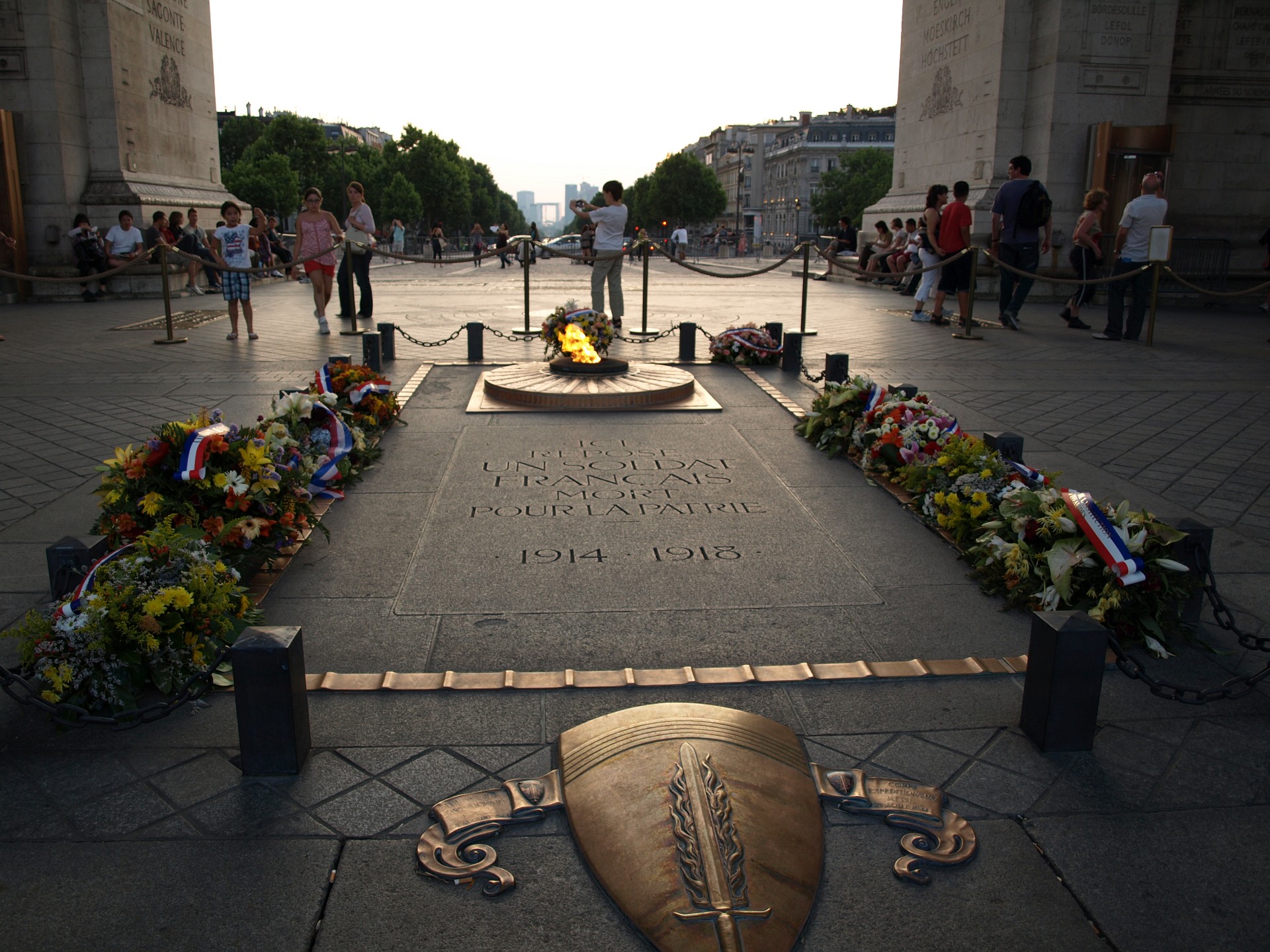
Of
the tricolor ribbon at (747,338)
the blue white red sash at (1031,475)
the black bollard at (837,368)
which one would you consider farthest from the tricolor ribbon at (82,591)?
the tricolor ribbon at (747,338)

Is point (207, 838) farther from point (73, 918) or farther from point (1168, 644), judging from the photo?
point (1168, 644)

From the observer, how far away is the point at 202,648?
3.37 metres

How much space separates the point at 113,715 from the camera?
311cm

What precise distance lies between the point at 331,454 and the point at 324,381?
4.18 feet

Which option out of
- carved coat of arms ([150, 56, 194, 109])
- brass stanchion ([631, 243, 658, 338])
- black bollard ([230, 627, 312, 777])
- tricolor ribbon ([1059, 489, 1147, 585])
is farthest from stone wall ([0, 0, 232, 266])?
tricolor ribbon ([1059, 489, 1147, 585])

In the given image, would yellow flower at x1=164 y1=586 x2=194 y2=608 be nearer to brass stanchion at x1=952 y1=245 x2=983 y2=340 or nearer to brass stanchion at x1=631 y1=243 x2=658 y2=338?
brass stanchion at x1=631 y1=243 x2=658 y2=338

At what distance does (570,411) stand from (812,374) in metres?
3.01

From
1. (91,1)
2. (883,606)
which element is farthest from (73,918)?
(91,1)

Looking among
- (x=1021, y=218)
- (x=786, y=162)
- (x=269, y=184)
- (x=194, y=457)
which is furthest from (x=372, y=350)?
(x=786, y=162)

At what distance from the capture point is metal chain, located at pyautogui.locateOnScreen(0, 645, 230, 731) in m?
2.90

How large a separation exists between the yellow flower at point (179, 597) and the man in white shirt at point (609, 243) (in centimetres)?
932

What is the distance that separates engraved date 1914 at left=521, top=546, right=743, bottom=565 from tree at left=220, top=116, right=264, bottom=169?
88380 millimetres

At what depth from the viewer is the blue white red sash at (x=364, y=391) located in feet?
23.0

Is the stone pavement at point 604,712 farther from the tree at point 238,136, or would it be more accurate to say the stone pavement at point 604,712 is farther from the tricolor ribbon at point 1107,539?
the tree at point 238,136
